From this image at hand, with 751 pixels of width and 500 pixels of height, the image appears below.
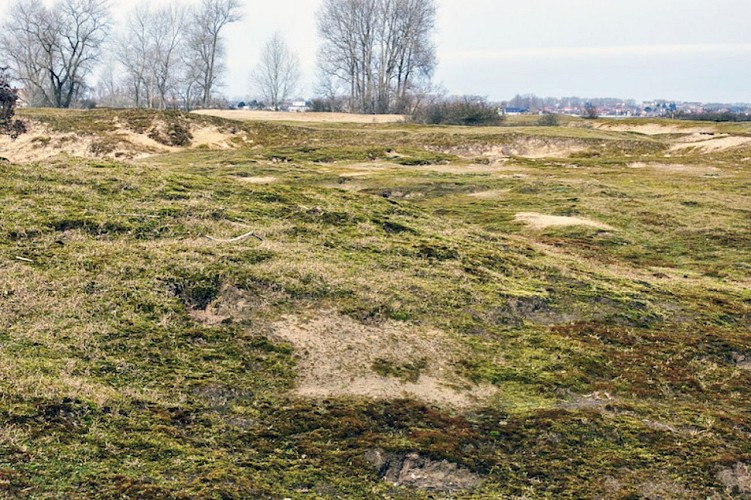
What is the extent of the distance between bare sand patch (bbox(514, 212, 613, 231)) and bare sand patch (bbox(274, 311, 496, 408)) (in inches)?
570

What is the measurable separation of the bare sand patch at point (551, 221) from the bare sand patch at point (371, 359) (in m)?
14.5

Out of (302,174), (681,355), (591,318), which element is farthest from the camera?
(302,174)

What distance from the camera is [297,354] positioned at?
9.59 meters

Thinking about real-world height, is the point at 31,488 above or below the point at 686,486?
above

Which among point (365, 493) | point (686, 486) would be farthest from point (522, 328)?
point (365, 493)

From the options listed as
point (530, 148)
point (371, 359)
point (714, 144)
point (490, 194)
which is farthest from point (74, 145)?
point (714, 144)

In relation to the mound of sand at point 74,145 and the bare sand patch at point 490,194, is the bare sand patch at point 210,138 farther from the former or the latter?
the bare sand patch at point 490,194

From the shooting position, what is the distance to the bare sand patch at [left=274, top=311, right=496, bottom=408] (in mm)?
9000

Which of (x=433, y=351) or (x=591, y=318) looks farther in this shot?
(x=591, y=318)

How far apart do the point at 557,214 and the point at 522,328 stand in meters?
16.3

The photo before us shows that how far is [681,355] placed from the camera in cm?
1137

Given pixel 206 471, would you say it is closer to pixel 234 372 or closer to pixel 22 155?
Answer: pixel 234 372

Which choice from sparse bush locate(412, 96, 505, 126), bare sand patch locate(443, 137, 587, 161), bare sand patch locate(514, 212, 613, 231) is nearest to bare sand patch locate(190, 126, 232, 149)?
bare sand patch locate(443, 137, 587, 161)

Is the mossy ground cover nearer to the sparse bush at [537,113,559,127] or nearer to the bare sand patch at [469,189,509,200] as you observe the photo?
the bare sand patch at [469,189,509,200]
